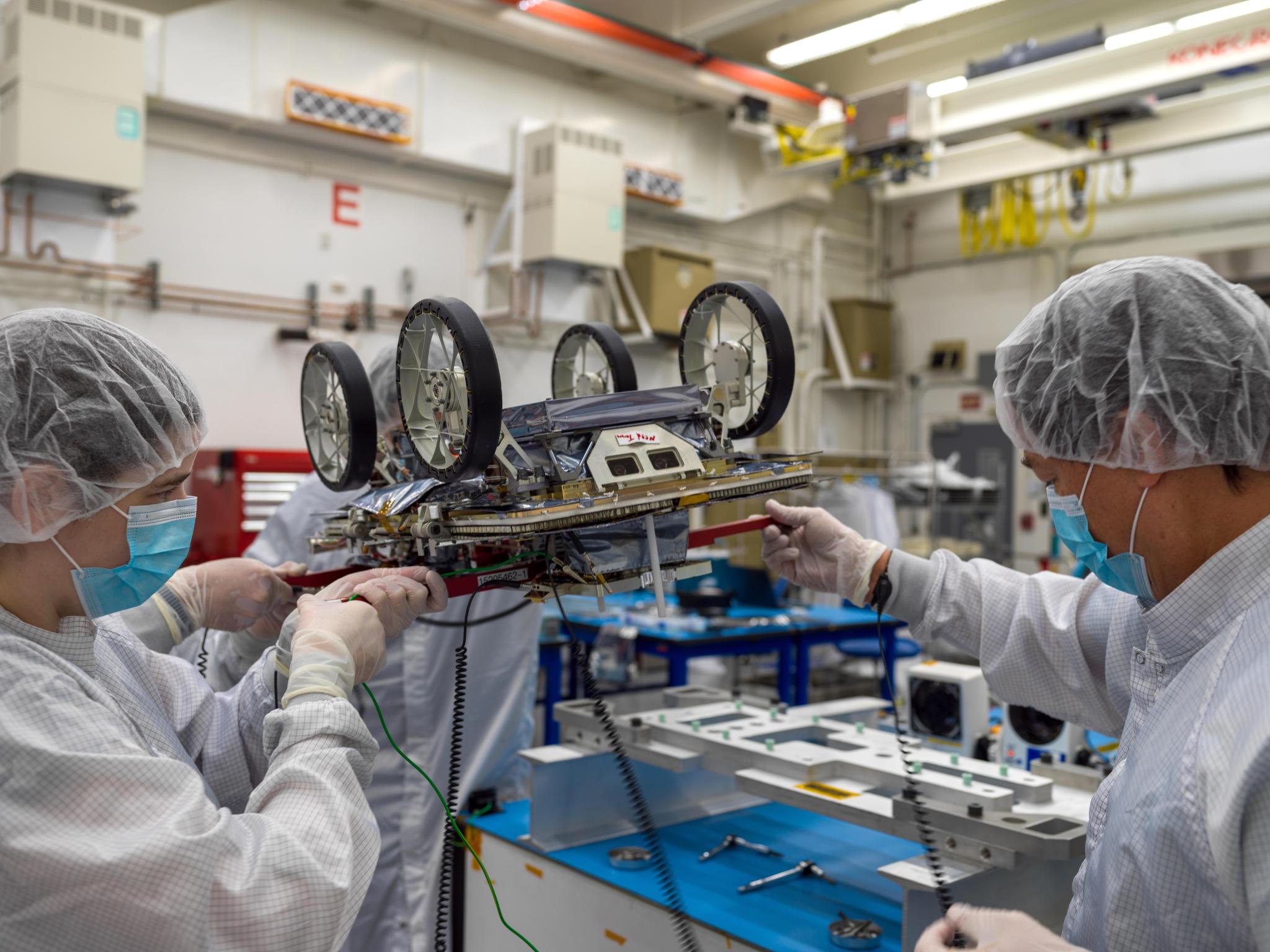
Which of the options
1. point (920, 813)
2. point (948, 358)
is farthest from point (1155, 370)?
point (948, 358)

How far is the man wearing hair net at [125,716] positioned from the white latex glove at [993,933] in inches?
23.9

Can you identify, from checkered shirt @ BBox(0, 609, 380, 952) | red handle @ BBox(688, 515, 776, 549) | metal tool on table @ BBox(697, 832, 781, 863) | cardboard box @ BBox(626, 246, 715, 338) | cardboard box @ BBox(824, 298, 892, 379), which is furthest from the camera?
cardboard box @ BBox(824, 298, 892, 379)

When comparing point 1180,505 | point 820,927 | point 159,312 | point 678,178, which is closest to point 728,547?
point 678,178

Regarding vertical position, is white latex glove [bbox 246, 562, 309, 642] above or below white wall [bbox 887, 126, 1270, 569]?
below

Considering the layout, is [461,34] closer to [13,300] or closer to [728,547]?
[13,300]

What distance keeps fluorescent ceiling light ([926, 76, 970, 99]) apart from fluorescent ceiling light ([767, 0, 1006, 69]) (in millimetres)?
793

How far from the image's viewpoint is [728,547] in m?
5.79

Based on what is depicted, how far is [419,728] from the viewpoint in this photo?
2328 millimetres

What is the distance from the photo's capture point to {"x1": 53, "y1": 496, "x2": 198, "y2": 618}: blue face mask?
1.08 metres

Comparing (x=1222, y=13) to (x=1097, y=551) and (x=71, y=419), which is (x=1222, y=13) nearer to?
(x=1097, y=551)

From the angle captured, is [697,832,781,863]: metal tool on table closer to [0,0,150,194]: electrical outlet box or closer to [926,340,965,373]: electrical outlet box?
[0,0,150,194]: electrical outlet box

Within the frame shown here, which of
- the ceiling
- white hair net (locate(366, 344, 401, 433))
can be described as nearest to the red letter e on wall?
the ceiling

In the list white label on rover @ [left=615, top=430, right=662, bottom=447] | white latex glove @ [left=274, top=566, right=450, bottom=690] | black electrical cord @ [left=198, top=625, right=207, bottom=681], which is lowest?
black electrical cord @ [left=198, top=625, right=207, bottom=681]

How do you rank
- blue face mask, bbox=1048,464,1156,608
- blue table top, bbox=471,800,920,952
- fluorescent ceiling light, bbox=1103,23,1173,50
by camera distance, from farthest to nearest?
fluorescent ceiling light, bbox=1103,23,1173,50, blue table top, bbox=471,800,920,952, blue face mask, bbox=1048,464,1156,608
